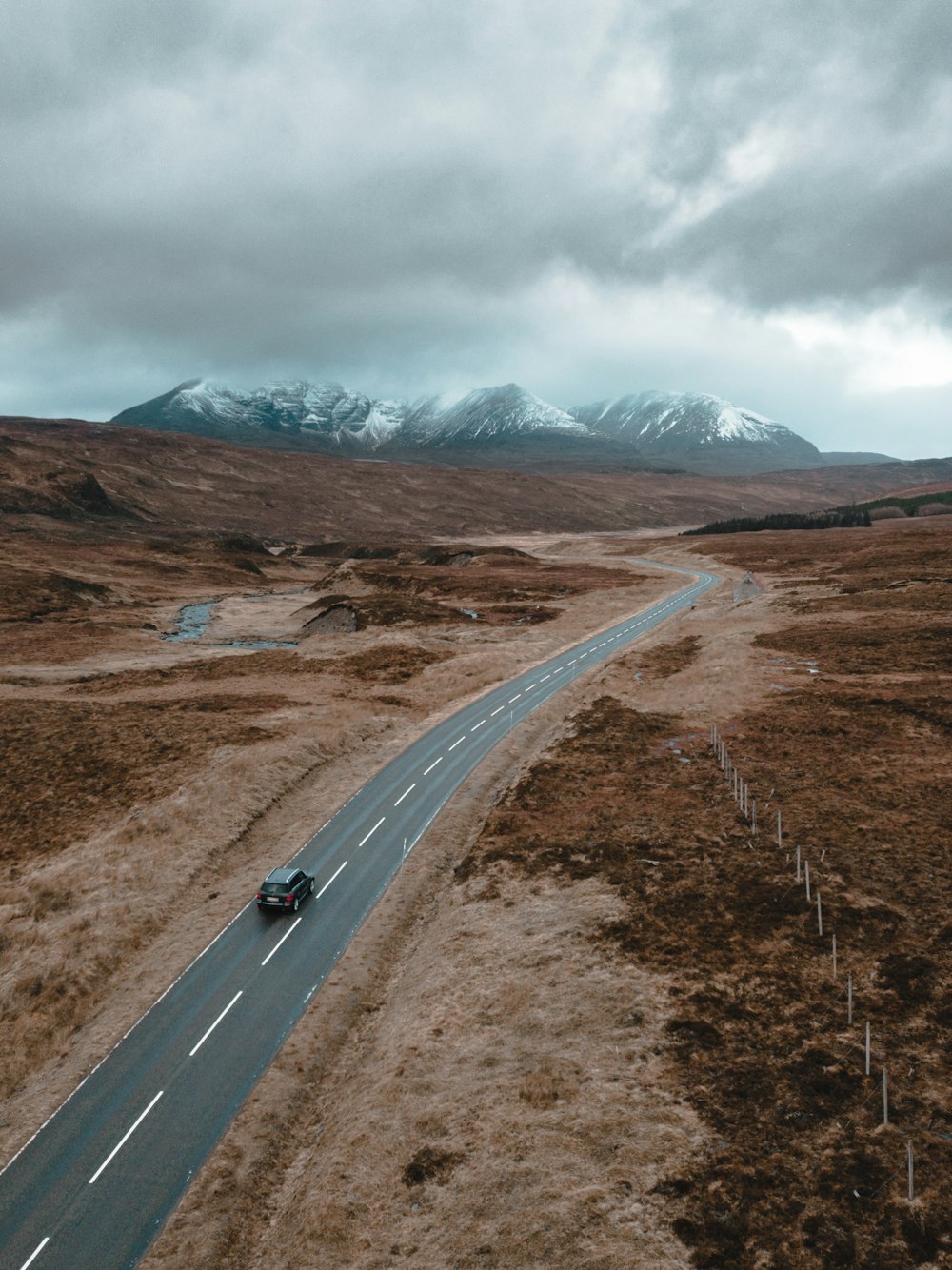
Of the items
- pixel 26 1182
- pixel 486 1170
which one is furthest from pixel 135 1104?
pixel 486 1170

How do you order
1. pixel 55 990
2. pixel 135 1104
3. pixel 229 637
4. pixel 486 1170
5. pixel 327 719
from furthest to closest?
→ 1. pixel 229 637
2. pixel 327 719
3. pixel 55 990
4. pixel 135 1104
5. pixel 486 1170

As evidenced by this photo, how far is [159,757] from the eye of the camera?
54531 mm

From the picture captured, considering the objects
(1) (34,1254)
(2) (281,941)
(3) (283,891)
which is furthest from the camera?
(3) (283,891)

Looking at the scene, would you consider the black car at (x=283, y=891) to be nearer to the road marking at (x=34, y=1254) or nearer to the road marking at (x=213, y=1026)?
the road marking at (x=213, y=1026)

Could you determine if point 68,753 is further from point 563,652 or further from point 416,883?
point 563,652

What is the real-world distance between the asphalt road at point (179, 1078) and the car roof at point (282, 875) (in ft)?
5.94

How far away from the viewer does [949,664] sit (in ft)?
219

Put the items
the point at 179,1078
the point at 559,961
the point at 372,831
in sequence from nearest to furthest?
the point at 179,1078 < the point at 559,961 < the point at 372,831

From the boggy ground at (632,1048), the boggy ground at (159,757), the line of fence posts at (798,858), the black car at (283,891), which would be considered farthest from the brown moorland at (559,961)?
the black car at (283,891)

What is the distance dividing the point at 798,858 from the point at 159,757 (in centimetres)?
4591

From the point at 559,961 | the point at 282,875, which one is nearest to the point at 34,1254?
the point at 282,875

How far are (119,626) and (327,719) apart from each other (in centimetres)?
7154

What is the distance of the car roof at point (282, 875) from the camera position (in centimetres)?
3612

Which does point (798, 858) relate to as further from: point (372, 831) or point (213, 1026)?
point (213, 1026)
